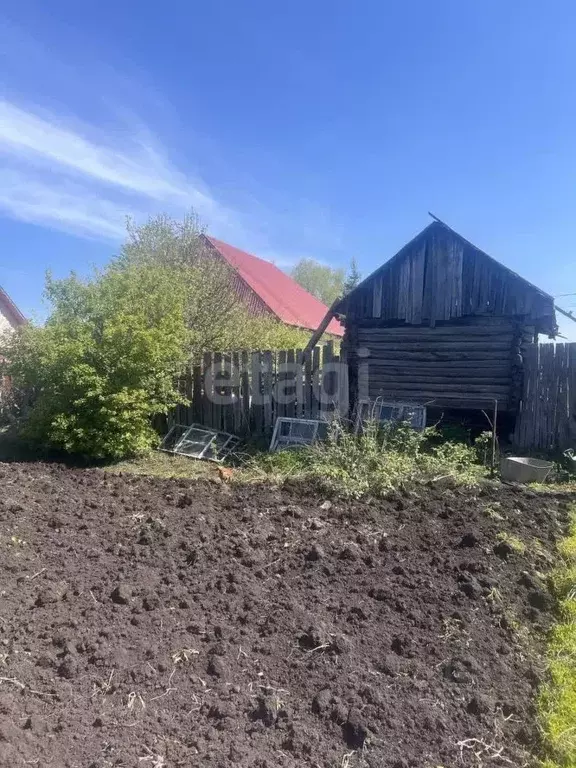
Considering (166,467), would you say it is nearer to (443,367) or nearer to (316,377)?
(316,377)

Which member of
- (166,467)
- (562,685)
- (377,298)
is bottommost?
(562,685)

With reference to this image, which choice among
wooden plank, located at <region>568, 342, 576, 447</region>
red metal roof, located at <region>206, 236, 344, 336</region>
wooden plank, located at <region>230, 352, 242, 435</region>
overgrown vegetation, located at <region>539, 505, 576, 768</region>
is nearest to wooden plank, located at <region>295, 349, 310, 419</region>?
wooden plank, located at <region>230, 352, 242, 435</region>

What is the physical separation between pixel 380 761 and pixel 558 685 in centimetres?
118

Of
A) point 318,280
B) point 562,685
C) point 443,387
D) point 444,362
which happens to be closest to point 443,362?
point 444,362

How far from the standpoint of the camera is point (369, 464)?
6863 millimetres

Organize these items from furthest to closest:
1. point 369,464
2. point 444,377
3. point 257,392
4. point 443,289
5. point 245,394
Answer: point 444,377 < point 443,289 < point 245,394 < point 257,392 < point 369,464

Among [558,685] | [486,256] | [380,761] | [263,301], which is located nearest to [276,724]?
[380,761]

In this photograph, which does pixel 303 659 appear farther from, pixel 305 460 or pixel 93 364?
pixel 93 364

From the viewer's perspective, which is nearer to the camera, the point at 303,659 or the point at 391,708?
the point at 391,708

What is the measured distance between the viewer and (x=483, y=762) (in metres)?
2.46

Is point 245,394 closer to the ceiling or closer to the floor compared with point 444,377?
closer to the floor

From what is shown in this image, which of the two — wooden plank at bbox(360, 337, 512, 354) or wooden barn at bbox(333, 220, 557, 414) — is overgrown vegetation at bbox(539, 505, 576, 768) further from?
wooden plank at bbox(360, 337, 512, 354)

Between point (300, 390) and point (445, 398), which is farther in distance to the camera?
Result: point (445, 398)

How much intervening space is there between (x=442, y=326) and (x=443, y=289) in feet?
2.28
